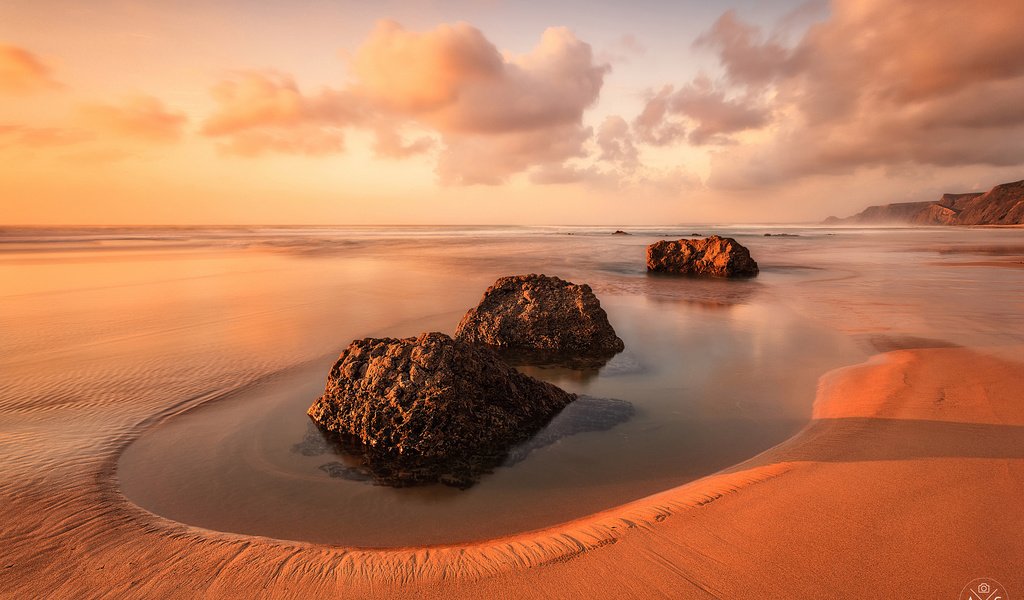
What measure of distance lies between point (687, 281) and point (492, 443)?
47.2ft

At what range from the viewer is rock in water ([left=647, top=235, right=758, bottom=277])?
1792cm

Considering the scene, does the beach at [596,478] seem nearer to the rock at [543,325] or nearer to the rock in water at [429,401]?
the rock in water at [429,401]

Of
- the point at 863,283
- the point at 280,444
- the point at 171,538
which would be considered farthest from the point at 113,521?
the point at 863,283

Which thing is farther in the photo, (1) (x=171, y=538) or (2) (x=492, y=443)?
(2) (x=492, y=443)

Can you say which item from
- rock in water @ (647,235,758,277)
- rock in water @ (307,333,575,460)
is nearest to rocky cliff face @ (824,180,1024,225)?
rock in water @ (647,235,758,277)

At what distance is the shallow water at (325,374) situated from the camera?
10.9 ft

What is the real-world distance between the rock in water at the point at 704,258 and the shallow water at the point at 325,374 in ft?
12.3

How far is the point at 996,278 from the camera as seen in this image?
1524 cm

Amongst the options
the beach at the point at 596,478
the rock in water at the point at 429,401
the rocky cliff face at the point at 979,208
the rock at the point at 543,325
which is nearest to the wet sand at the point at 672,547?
the beach at the point at 596,478

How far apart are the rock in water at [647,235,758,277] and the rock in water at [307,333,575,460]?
15516mm

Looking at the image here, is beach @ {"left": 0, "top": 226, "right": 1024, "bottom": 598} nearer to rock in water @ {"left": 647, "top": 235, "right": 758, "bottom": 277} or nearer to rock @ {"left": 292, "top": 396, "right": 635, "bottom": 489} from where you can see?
rock @ {"left": 292, "top": 396, "right": 635, "bottom": 489}

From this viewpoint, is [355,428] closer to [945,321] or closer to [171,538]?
[171,538]

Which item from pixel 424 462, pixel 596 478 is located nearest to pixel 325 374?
pixel 424 462

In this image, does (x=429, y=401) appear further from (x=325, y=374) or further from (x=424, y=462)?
(x=325, y=374)
